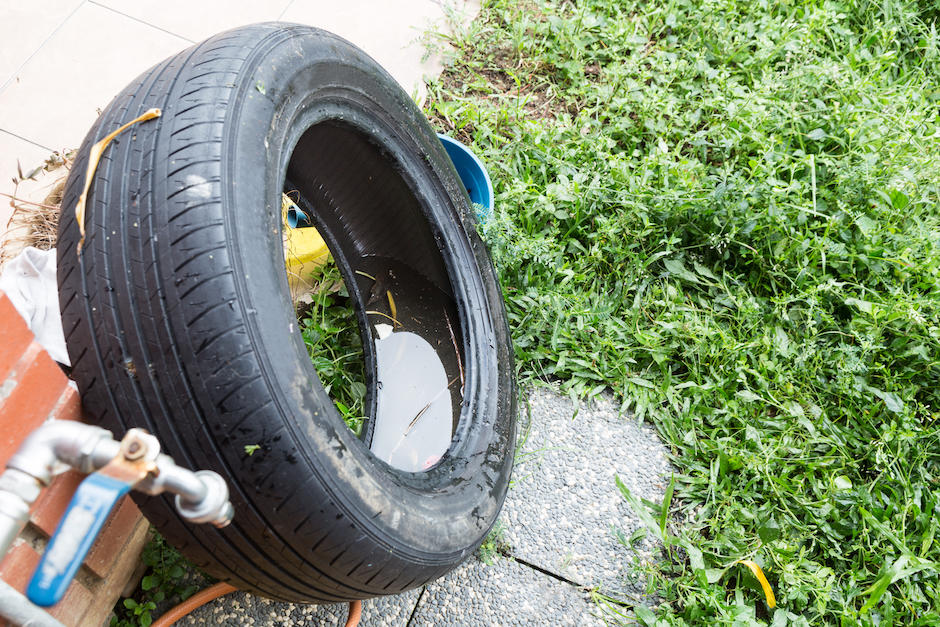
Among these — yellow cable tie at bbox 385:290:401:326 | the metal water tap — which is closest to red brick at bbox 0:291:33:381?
the metal water tap

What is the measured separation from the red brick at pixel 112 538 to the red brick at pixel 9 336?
1.42ft

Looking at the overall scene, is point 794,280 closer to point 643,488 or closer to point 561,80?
point 643,488

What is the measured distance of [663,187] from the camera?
257cm

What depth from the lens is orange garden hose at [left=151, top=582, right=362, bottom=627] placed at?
1574mm

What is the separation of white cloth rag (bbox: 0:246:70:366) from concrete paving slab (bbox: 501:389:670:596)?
1289 mm

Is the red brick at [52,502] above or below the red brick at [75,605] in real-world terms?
above

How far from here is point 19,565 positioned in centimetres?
118

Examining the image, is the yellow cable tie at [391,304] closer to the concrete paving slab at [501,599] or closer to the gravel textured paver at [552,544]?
the gravel textured paver at [552,544]

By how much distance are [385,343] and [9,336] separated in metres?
1.11

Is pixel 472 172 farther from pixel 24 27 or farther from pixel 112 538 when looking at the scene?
pixel 24 27

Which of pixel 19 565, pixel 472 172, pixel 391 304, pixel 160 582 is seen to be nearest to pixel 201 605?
pixel 160 582

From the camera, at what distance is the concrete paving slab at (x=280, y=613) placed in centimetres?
165

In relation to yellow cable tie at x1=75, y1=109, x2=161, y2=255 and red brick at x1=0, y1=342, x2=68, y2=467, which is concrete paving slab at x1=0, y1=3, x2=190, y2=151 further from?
red brick at x1=0, y1=342, x2=68, y2=467

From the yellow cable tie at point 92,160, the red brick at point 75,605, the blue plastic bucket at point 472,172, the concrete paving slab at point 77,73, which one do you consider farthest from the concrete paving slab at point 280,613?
the concrete paving slab at point 77,73
